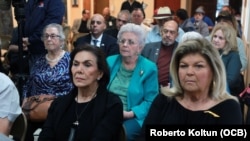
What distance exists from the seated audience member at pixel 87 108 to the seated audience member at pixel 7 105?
21cm

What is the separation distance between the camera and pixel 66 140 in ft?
7.55

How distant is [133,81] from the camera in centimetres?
288

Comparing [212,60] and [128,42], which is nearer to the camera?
[212,60]

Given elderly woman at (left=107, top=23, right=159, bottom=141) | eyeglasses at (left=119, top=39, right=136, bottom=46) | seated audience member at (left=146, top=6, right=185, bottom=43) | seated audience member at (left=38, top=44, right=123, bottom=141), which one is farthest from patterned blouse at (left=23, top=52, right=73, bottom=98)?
seated audience member at (left=146, top=6, right=185, bottom=43)

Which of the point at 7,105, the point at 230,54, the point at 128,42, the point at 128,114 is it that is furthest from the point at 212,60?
the point at 230,54

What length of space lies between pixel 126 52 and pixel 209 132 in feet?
3.96

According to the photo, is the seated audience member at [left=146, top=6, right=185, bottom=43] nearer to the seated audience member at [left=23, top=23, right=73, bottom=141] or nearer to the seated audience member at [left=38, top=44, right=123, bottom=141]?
the seated audience member at [left=23, top=23, right=73, bottom=141]

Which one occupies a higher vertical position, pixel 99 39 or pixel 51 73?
pixel 99 39

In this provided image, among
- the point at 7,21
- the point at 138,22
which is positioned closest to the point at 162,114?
the point at 138,22

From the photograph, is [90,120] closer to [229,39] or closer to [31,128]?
[31,128]

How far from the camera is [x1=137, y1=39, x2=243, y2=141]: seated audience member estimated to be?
204 cm

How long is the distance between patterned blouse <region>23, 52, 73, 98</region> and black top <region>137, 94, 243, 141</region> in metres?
1.29

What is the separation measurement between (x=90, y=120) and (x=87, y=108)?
76 millimetres

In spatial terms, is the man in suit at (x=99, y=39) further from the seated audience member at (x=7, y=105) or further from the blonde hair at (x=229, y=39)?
the seated audience member at (x=7, y=105)
